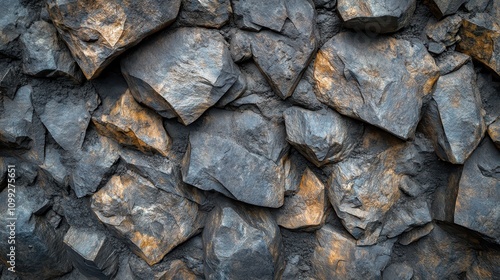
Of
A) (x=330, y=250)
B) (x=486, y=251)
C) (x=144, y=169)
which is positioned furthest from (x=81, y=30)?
(x=486, y=251)

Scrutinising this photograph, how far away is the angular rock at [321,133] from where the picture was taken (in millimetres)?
1368

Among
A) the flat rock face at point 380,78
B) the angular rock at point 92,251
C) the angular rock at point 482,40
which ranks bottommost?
the angular rock at point 92,251

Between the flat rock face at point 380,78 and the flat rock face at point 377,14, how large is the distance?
2.1 inches

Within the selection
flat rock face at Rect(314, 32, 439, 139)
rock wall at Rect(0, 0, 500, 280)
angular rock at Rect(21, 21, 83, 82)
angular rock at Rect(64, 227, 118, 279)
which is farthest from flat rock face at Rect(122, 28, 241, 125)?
angular rock at Rect(64, 227, 118, 279)

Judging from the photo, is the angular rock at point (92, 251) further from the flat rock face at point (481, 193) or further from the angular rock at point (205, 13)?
the flat rock face at point (481, 193)

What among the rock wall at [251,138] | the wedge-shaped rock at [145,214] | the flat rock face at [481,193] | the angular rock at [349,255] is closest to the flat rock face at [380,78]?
the rock wall at [251,138]

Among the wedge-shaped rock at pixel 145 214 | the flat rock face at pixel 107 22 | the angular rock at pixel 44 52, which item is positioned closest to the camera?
the flat rock face at pixel 107 22

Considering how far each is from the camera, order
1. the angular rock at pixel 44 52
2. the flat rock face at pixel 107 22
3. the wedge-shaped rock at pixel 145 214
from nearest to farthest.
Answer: the flat rock face at pixel 107 22 → the angular rock at pixel 44 52 → the wedge-shaped rock at pixel 145 214

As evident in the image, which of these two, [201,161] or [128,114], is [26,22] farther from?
[201,161]

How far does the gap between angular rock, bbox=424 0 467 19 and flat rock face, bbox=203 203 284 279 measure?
0.89 meters

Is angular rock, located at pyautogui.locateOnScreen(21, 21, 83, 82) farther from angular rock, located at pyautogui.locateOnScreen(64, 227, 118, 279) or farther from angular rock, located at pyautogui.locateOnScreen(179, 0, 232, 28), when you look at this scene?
angular rock, located at pyautogui.locateOnScreen(64, 227, 118, 279)

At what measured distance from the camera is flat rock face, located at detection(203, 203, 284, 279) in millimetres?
1448

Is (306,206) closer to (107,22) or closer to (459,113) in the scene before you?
(459,113)

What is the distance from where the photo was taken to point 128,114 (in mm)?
1397
